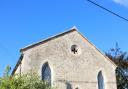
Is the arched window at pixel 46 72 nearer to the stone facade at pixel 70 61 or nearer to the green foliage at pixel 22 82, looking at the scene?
the stone facade at pixel 70 61

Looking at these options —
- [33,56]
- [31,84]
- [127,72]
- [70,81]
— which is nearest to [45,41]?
[33,56]

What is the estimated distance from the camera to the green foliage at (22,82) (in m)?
26.8

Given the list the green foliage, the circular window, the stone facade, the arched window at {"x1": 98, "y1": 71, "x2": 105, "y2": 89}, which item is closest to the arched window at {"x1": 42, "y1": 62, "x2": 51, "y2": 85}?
the stone facade

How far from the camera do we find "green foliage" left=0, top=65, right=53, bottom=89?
26.8m

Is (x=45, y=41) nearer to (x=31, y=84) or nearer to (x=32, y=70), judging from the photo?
(x=32, y=70)

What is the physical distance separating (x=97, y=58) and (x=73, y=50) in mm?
2473

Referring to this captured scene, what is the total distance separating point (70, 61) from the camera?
112 feet

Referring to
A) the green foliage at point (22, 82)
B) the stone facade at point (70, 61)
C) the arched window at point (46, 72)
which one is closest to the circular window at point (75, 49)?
the stone facade at point (70, 61)

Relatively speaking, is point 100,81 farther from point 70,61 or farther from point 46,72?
point 46,72

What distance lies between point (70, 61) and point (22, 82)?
Answer: 24.6ft

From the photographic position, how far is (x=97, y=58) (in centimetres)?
3597

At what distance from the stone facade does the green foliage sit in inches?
138

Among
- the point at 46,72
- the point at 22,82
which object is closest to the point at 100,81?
the point at 46,72

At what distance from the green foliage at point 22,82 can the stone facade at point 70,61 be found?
350 cm
